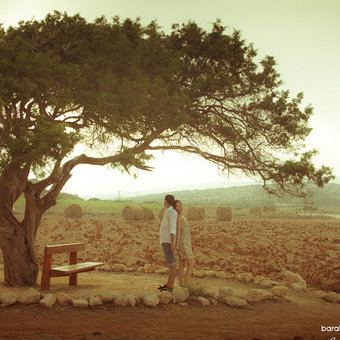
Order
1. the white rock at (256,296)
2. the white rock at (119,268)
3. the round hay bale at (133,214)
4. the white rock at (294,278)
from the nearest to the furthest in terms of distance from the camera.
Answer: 1. the white rock at (256,296)
2. the white rock at (294,278)
3. the white rock at (119,268)
4. the round hay bale at (133,214)

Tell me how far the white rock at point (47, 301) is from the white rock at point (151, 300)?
1.65m

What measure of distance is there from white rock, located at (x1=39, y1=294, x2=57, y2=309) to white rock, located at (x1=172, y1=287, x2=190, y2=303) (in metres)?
2.25

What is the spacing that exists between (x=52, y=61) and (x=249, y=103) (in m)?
5.06

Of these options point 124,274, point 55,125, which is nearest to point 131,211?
point 124,274

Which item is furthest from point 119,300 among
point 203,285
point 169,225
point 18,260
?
point 18,260

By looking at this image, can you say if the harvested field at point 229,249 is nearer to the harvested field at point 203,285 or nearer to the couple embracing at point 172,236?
the harvested field at point 203,285

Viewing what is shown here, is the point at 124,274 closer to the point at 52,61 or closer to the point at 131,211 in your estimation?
the point at 52,61

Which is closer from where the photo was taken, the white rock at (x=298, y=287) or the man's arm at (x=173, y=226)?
the man's arm at (x=173, y=226)

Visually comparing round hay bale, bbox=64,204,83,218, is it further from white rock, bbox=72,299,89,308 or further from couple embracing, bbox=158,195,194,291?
white rock, bbox=72,299,89,308

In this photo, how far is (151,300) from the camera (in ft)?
21.4

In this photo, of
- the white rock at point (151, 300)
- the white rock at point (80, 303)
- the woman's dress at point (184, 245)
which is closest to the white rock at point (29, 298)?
the white rock at point (80, 303)

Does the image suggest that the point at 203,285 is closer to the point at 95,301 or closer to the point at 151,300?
the point at 151,300

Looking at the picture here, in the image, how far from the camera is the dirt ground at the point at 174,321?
17.0ft

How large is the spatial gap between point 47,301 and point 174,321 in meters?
2.30
